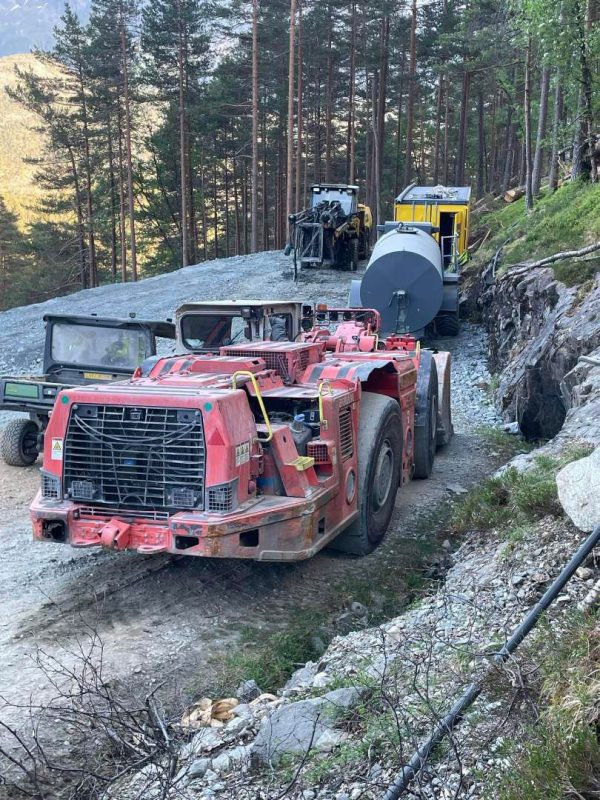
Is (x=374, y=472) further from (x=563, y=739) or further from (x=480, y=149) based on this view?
(x=480, y=149)

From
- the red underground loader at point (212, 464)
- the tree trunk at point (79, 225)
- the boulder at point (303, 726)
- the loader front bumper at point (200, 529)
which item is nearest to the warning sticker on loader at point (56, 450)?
the red underground loader at point (212, 464)

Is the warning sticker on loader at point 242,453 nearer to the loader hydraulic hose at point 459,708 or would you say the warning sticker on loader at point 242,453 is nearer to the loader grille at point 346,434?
the loader grille at point 346,434

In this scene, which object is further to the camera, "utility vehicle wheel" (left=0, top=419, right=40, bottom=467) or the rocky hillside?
"utility vehicle wheel" (left=0, top=419, right=40, bottom=467)

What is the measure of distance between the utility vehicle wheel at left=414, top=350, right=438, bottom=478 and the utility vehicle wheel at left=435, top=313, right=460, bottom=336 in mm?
7067

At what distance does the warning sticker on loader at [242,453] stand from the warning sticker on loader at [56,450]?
1437 mm

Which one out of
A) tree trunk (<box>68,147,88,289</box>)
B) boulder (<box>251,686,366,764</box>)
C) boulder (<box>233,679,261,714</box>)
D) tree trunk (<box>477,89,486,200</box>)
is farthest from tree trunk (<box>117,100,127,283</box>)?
boulder (<box>251,686,366,764</box>)

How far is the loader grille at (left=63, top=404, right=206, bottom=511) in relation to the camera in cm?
579

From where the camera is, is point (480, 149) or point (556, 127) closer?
point (556, 127)

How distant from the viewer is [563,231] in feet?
48.9

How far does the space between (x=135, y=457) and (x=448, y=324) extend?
493 inches

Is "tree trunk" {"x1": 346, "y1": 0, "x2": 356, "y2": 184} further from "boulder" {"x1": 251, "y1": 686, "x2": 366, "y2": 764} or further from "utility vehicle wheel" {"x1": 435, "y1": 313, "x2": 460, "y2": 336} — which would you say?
"boulder" {"x1": 251, "y1": 686, "x2": 366, "y2": 764}

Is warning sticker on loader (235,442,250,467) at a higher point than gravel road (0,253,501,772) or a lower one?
higher

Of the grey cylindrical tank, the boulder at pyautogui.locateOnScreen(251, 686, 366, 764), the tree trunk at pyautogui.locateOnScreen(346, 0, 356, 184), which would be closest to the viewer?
the boulder at pyautogui.locateOnScreen(251, 686, 366, 764)

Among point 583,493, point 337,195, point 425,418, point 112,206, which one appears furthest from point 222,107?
point 583,493
